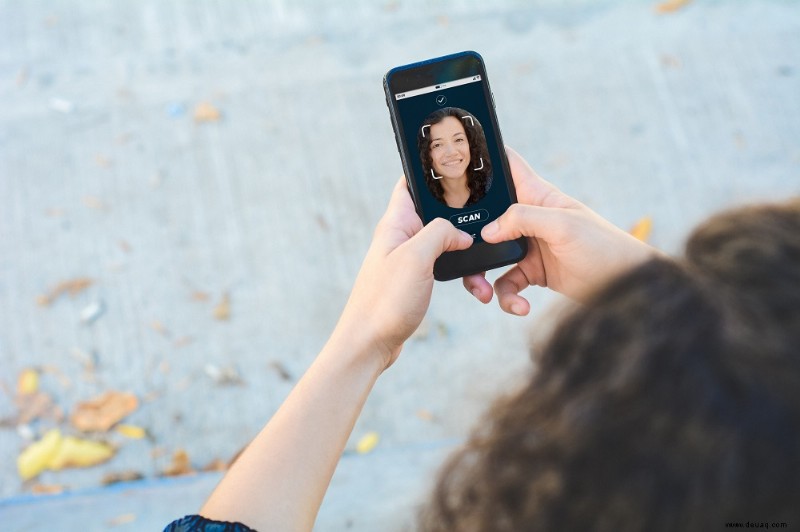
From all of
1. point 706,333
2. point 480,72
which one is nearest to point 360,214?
point 480,72

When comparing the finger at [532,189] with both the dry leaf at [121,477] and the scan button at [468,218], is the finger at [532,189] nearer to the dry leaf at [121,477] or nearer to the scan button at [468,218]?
the scan button at [468,218]

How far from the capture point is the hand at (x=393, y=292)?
1.60 m

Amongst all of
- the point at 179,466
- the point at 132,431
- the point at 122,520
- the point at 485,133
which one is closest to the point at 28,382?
the point at 132,431

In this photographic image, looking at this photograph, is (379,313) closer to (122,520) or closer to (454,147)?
(454,147)

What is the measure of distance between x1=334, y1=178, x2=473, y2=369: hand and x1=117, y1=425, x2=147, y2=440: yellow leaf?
119 cm

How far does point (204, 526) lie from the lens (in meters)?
1.20

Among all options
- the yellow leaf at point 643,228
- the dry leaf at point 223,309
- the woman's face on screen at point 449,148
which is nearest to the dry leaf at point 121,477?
the dry leaf at point 223,309

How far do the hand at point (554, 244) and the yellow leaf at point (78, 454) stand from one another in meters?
1.36

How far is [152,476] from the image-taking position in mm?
2439

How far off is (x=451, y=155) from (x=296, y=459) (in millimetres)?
894

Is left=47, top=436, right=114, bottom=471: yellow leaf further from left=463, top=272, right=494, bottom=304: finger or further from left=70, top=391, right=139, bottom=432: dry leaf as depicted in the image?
left=463, top=272, right=494, bottom=304: finger

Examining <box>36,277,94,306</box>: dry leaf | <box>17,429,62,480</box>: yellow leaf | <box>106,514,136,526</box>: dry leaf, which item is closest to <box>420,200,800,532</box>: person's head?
<box>106,514,136,526</box>: dry leaf

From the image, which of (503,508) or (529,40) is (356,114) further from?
(503,508)

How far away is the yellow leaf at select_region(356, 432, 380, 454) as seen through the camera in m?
2.52
